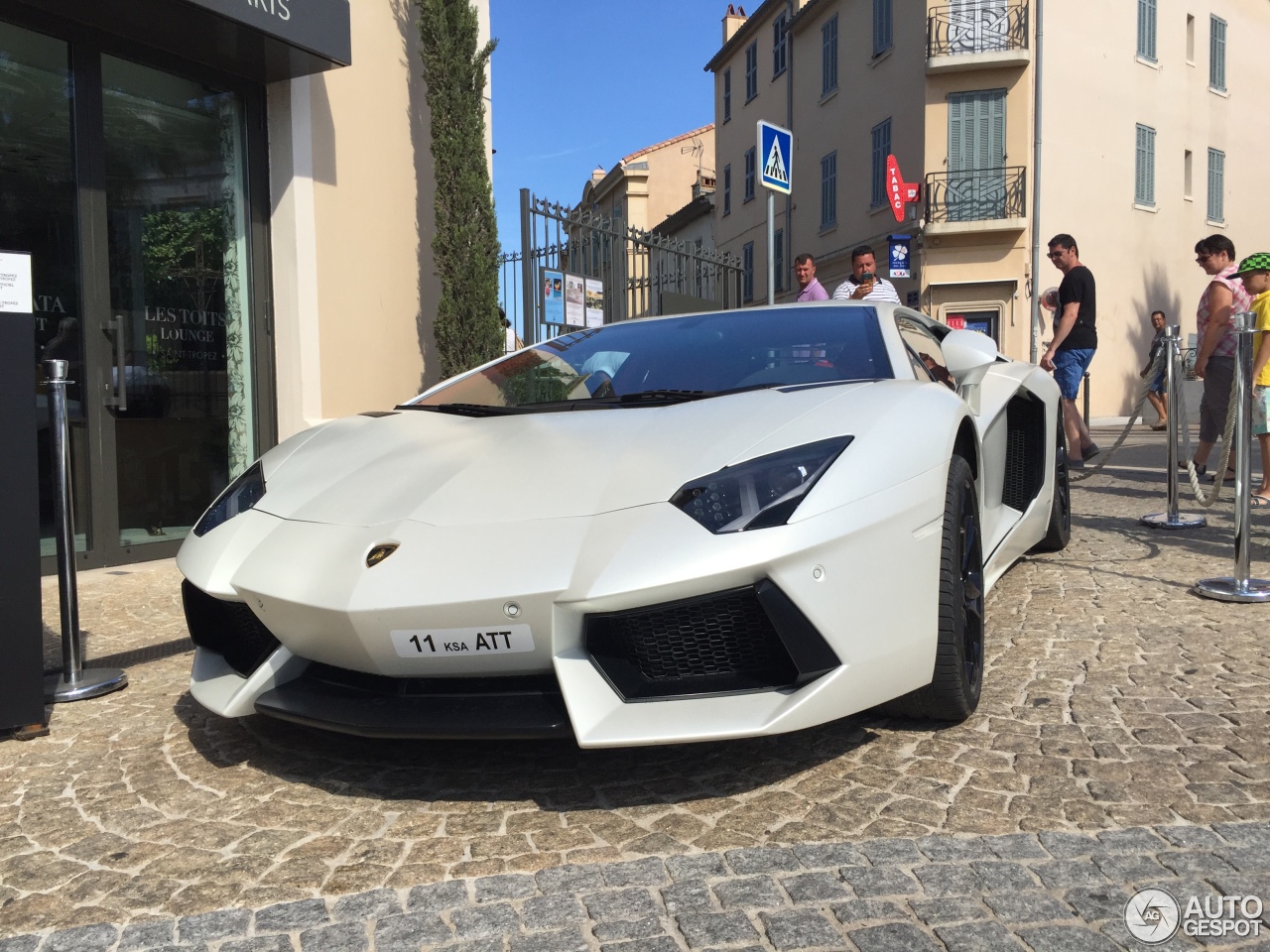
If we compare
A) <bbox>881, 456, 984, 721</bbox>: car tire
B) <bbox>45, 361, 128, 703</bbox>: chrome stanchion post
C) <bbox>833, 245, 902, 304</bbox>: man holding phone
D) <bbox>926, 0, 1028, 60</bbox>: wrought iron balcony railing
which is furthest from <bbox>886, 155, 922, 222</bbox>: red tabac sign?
<bbox>45, 361, 128, 703</bbox>: chrome stanchion post

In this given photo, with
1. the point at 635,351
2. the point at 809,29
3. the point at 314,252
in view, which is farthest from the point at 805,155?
the point at 635,351

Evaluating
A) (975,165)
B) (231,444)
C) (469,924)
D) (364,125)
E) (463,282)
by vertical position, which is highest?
(975,165)

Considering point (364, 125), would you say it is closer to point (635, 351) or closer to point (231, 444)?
point (231, 444)

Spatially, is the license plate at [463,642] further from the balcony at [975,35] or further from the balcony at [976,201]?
A: the balcony at [975,35]

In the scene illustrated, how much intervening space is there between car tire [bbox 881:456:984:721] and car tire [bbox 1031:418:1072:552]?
1.99 metres

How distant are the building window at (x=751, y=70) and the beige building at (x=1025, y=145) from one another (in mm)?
2343

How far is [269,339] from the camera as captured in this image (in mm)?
A: 6488

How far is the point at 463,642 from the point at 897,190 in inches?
775

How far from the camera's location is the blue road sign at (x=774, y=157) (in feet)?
22.9

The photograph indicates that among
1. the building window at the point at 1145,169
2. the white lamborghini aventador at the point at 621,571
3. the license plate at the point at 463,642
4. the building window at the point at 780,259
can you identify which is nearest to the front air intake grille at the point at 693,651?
the white lamborghini aventador at the point at 621,571

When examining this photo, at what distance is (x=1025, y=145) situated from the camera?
20.1 m

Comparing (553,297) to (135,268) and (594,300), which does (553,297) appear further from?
(135,268)

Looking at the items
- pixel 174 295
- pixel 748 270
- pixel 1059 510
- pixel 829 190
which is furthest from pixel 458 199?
pixel 748 270

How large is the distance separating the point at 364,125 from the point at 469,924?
6.71 m
